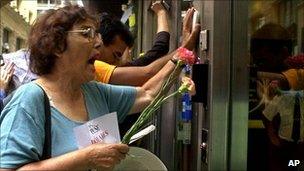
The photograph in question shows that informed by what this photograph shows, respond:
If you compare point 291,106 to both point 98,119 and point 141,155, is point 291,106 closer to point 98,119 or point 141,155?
point 141,155

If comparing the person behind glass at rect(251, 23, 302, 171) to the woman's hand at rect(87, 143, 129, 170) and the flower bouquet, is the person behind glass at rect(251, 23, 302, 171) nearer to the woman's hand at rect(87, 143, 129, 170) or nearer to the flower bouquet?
the flower bouquet

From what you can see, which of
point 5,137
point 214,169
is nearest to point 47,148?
point 5,137

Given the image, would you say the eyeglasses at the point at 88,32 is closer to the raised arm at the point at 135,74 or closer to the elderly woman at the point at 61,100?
the elderly woman at the point at 61,100

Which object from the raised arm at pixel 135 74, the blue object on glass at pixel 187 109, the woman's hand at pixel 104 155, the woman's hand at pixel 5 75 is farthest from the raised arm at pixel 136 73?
the woman's hand at pixel 104 155

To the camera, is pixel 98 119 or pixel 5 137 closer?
pixel 5 137

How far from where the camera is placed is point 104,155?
167 centimetres

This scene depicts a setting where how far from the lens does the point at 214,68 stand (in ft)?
5.87

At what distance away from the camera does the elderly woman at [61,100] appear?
1622 mm

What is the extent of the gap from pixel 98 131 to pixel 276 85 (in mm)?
744

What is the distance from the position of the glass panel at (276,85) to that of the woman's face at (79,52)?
2.11 feet

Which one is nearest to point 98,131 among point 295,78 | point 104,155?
point 104,155

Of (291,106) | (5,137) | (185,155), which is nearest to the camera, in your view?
(5,137)

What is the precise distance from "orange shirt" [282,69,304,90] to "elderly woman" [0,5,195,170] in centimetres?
76

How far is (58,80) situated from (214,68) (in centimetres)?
62
